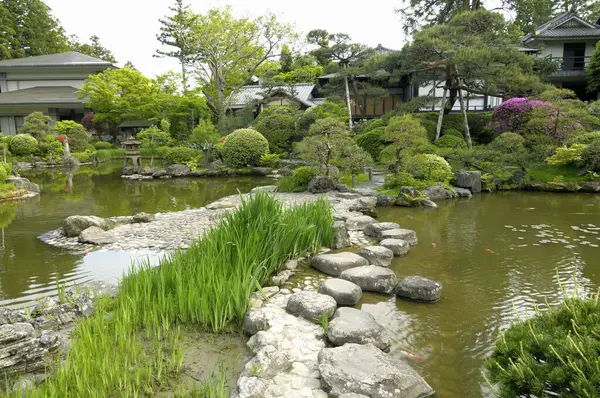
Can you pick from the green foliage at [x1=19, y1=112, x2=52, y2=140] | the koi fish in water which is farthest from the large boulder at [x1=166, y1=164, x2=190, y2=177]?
the koi fish in water

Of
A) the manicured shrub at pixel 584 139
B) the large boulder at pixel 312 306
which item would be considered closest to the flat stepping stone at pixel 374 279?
the large boulder at pixel 312 306

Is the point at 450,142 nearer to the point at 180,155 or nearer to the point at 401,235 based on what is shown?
the point at 401,235

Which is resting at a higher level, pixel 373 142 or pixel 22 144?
pixel 22 144

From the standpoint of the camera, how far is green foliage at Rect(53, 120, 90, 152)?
80.5ft

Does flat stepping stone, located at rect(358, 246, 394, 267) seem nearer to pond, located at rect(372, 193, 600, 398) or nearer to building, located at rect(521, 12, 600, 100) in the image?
pond, located at rect(372, 193, 600, 398)

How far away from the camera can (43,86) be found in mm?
33562

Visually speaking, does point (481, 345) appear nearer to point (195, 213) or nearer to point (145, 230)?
point (145, 230)

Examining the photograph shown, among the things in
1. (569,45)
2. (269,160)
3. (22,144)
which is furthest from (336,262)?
(569,45)

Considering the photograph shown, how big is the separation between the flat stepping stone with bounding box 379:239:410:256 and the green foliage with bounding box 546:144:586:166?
Result: 8.58m

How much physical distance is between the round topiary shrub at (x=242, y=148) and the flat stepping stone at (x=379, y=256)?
1263 centimetres

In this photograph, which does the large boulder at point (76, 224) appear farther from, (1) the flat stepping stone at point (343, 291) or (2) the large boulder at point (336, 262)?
(1) the flat stepping stone at point (343, 291)

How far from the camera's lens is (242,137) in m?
17.5

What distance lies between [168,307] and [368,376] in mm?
1830

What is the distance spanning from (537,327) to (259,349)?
2.03m
